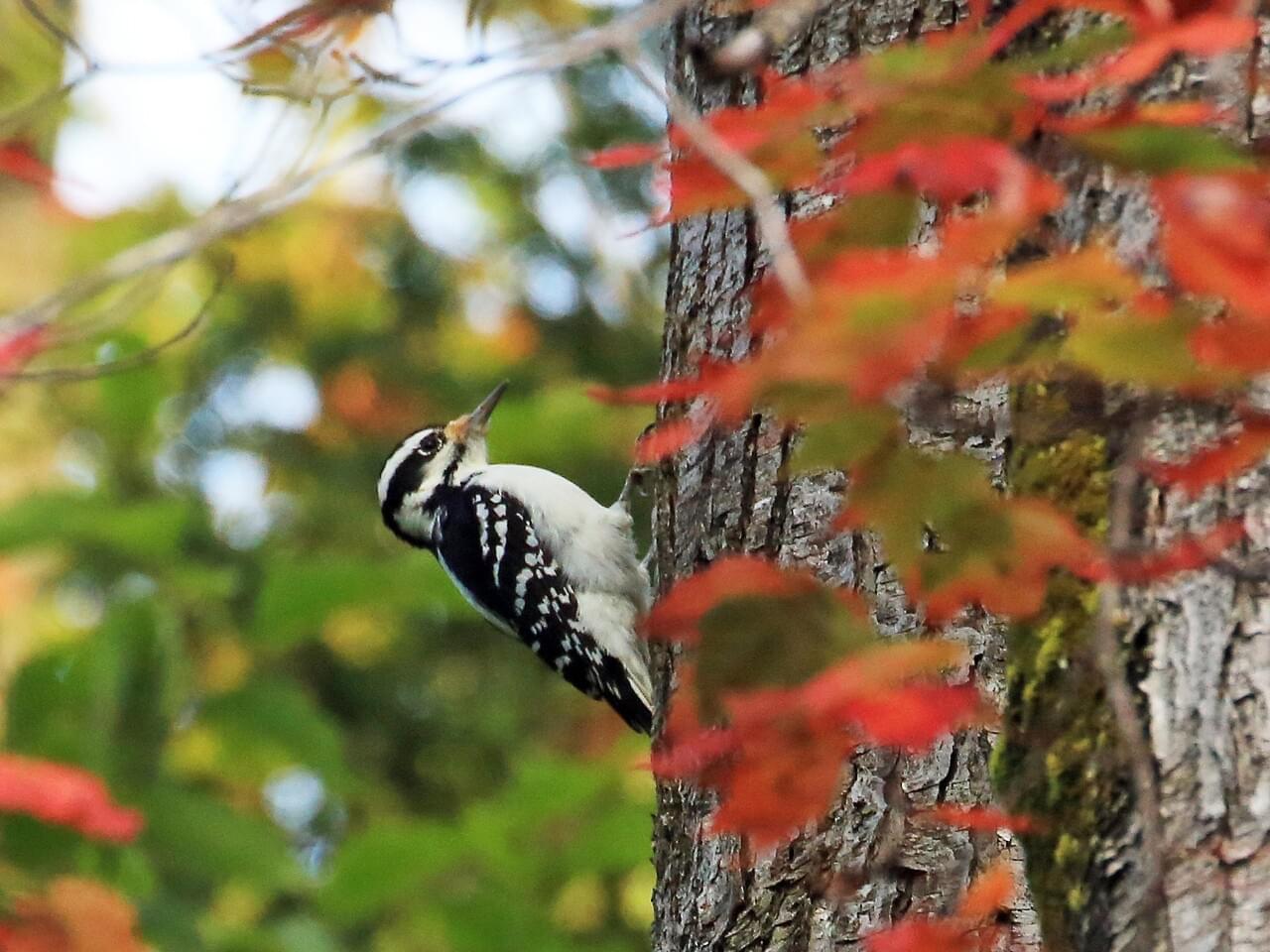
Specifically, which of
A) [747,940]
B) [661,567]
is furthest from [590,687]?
[747,940]

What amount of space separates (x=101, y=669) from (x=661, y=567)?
105 inches

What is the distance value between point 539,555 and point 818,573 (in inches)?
117

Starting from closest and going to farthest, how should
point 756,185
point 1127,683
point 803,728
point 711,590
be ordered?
point 756,185 → point 711,590 → point 803,728 → point 1127,683

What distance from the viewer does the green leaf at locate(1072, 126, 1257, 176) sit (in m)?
1.43

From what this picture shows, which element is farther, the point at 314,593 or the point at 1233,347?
the point at 314,593

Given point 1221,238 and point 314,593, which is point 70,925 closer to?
point 314,593

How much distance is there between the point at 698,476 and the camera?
3.55 meters

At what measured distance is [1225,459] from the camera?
1706 mm

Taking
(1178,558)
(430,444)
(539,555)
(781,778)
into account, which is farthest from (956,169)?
(430,444)

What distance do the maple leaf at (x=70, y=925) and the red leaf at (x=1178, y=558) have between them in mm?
3782

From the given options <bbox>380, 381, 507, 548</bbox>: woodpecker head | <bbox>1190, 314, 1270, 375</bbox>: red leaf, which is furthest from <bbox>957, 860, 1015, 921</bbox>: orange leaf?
<bbox>380, 381, 507, 548</bbox>: woodpecker head

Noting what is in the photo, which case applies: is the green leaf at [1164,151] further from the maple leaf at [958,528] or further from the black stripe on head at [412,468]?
the black stripe on head at [412,468]

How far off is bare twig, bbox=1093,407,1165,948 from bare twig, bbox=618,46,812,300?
43 centimetres

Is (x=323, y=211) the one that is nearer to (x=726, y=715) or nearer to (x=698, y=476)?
(x=698, y=476)
